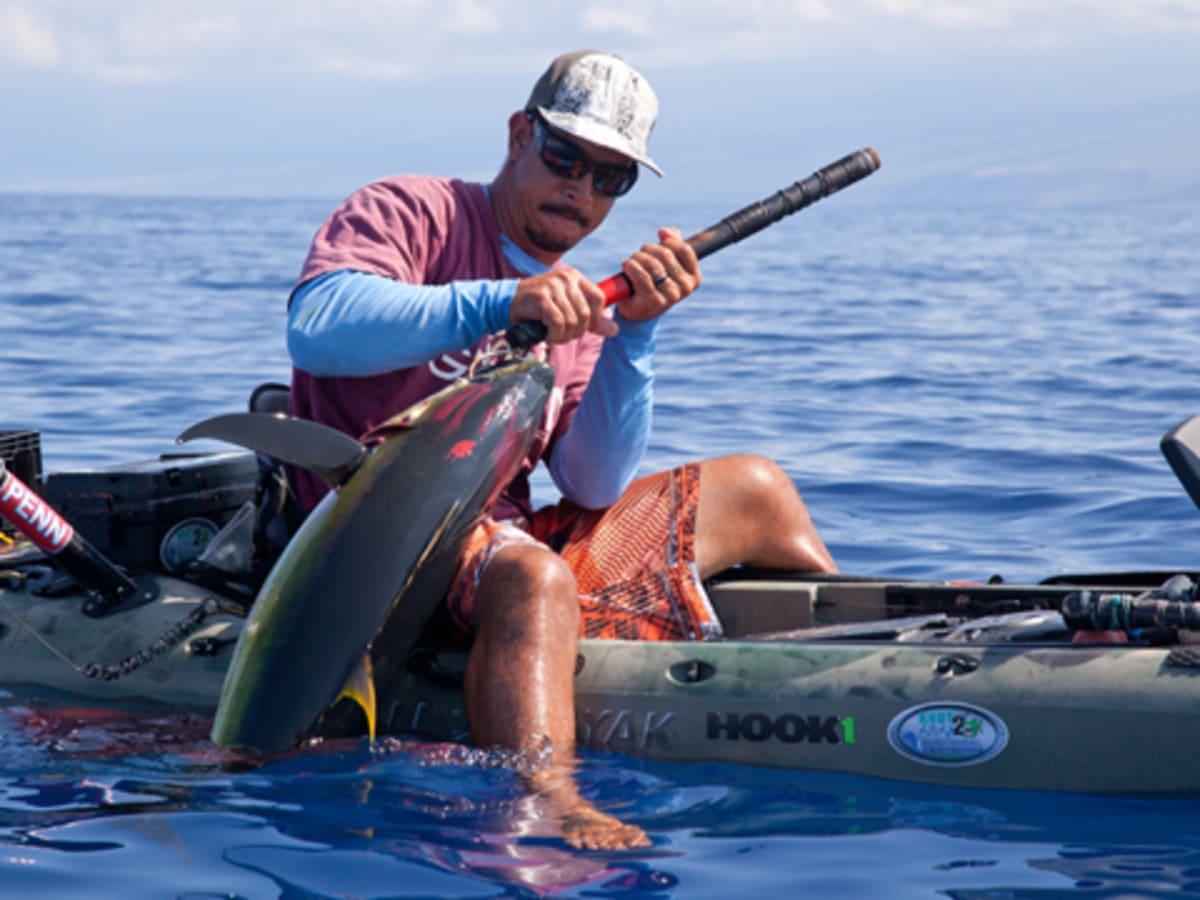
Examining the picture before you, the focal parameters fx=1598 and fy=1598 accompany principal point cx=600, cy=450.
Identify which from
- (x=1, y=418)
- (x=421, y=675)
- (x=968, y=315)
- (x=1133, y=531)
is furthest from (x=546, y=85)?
(x=968, y=315)

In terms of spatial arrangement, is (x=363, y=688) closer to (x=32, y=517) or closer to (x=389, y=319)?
(x=389, y=319)

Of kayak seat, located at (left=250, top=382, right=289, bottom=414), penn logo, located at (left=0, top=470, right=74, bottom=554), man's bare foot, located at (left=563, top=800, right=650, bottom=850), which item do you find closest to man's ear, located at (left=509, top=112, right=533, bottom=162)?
kayak seat, located at (left=250, top=382, right=289, bottom=414)

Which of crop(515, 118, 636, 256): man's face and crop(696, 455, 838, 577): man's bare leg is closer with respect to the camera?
crop(515, 118, 636, 256): man's face

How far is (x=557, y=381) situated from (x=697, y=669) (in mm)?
1063

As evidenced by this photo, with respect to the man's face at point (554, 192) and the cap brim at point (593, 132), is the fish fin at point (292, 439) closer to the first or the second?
the man's face at point (554, 192)

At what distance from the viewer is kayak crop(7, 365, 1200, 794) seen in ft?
13.3

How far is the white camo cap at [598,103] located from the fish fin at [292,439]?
3.72 ft

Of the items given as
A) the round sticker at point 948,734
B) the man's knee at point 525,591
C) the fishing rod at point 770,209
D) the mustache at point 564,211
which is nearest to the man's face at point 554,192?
the mustache at point 564,211

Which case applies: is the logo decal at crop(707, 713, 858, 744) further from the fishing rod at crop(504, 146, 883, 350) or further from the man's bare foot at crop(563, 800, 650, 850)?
the fishing rod at crop(504, 146, 883, 350)

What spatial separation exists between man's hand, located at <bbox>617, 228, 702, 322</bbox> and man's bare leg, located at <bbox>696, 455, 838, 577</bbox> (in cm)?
70

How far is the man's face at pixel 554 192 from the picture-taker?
4645 millimetres

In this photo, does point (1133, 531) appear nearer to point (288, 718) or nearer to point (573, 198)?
point (573, 198)

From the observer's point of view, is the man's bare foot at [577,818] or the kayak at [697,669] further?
the kayak at [697,669]

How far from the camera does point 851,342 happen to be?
1906cm
